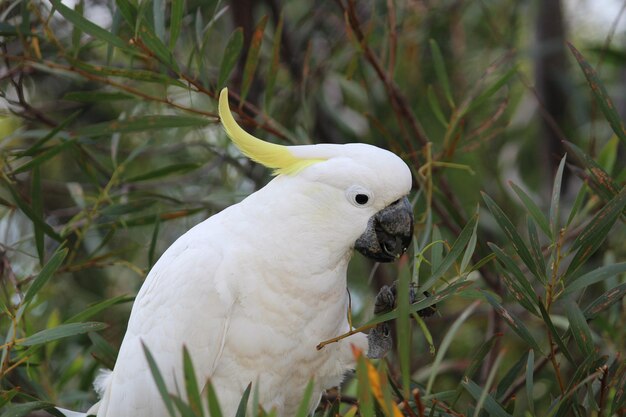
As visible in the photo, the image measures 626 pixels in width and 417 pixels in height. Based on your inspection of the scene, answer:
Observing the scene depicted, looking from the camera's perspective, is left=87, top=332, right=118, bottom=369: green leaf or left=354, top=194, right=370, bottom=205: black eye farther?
left=87, top=332, right=118, bottom=369: green leaf

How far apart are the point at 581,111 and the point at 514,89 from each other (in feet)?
2.28

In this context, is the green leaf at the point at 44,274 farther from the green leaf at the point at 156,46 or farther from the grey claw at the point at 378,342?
the grey claw at the point at 378,342

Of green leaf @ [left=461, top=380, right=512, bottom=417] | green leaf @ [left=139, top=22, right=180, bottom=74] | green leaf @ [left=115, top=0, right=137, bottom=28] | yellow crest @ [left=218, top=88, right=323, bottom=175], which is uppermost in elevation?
green leaf @ [left=115, top=0, right=137, bottom=28]

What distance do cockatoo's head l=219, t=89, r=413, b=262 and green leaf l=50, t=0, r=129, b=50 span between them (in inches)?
14.2

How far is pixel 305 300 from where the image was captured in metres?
1.76

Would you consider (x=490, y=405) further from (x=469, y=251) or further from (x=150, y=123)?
(x=150, y=123)

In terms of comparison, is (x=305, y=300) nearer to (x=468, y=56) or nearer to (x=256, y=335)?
(x=256, y=335)

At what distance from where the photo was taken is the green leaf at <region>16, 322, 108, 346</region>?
1.61 m

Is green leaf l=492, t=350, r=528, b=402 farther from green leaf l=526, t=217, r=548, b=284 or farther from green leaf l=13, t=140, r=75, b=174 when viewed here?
green leaf l=13, t=140, r=75, b=174

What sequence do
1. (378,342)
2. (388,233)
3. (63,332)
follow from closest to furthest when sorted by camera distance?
(63,332) → (388,233) → (378,342)

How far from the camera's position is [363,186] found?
171 cm

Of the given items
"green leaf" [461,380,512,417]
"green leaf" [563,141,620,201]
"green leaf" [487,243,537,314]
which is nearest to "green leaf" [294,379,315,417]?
"green leaf" [461,380,512,417]

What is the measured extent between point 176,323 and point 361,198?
483mm

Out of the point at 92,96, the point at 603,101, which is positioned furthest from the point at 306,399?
the point at 92,96
